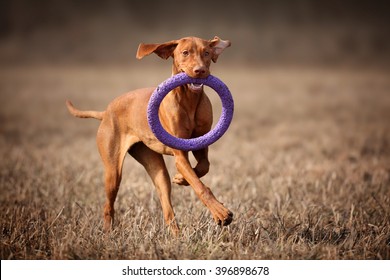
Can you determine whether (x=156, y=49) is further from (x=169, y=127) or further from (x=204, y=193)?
(x=204, y=193)

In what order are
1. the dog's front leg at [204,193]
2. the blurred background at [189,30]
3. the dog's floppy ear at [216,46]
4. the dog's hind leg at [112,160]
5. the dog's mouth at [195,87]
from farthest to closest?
the blurred background at [189,30] < the dog's hind leg at [112,160] < the dog's floppy ear at [216,46] < the dog's mouth at [195,87] < the dog's front leg at [204,193]

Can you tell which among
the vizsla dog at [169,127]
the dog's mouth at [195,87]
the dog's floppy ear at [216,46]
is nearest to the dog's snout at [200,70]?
the vizsla dog at [169,127]

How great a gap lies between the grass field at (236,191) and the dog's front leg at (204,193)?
185 mm

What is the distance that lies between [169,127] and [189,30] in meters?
29.2

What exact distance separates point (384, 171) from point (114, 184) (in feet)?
12.2

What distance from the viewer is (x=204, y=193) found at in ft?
15.7

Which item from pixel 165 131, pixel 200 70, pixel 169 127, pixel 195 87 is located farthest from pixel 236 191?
pixel 200 70

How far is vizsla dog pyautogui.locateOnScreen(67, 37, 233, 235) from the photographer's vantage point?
4.94 metres

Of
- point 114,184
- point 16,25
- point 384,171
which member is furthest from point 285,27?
point 114,184

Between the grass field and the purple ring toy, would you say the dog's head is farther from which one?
the grass field

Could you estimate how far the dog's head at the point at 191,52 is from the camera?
192 inches

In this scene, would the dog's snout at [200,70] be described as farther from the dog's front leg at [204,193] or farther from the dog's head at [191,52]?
the dog's front leg at [204,193]

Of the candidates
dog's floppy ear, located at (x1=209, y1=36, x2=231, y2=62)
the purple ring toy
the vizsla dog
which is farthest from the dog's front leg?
dog's floppy ear, located at (x1=209, y1=36, x2=231, y2=62)

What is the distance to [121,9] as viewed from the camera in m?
36.3
